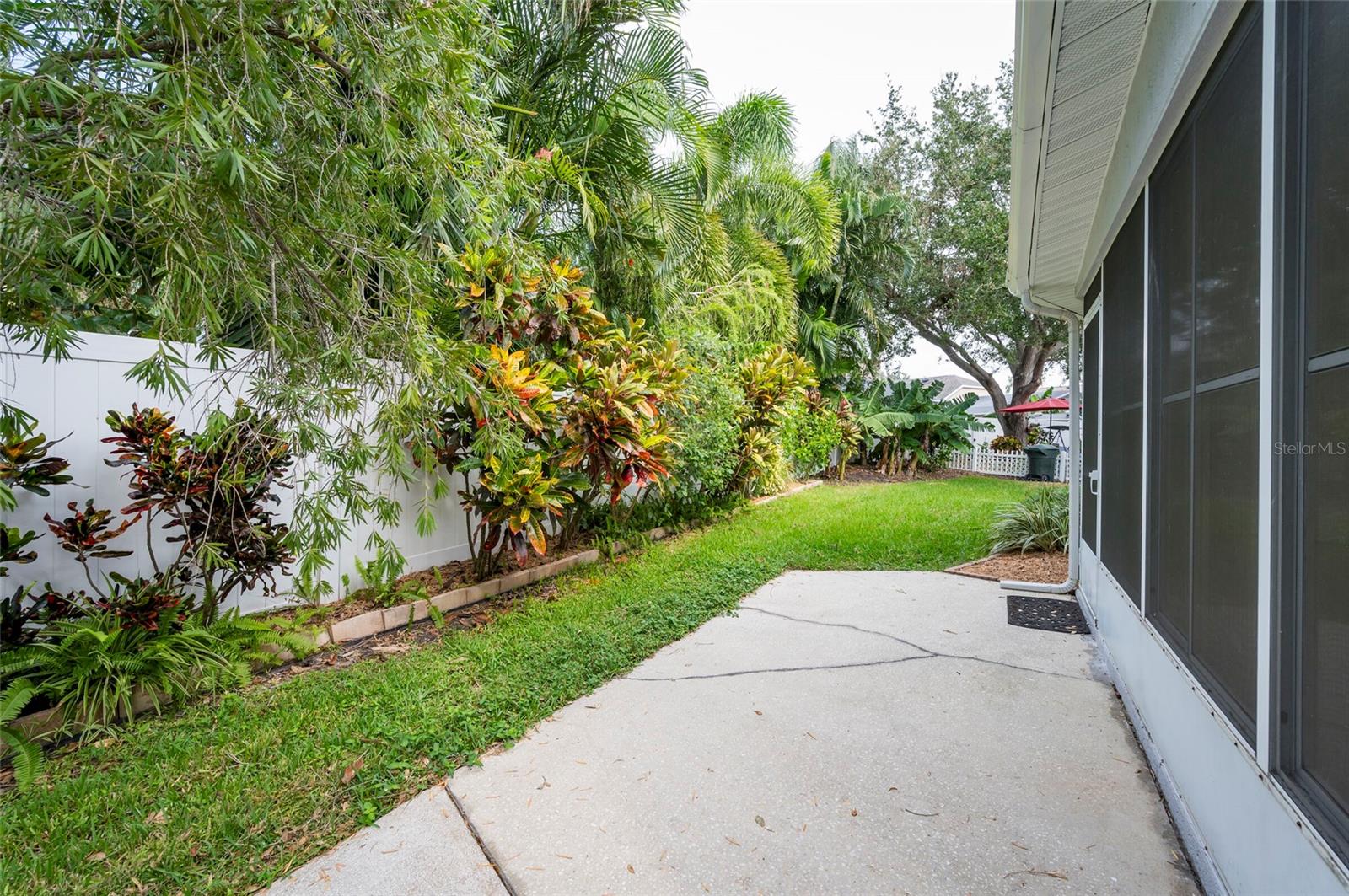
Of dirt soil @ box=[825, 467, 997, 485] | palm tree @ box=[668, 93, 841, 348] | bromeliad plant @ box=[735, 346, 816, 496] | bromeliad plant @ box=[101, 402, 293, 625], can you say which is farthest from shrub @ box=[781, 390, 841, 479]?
bromeliad plant @ box=[101, 402, 293, 625]

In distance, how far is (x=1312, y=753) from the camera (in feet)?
4.24

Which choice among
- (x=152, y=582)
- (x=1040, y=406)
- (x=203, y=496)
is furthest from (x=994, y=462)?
(x=152, y=582)

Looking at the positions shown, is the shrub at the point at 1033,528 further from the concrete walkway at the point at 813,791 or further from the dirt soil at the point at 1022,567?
the concrete walkway at the point at 813,791

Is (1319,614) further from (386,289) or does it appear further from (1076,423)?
(1076,423)

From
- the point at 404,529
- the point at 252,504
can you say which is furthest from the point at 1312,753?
the point at 404,529

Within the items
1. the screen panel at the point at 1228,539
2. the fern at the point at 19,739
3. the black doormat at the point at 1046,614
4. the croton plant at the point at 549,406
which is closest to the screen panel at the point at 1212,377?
the screen panel at the point at 1228,539

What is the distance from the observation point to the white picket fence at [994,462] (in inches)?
626

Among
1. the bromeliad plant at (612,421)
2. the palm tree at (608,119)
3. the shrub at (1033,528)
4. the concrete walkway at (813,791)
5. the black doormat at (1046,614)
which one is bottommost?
the concrete walkway at (813,791)

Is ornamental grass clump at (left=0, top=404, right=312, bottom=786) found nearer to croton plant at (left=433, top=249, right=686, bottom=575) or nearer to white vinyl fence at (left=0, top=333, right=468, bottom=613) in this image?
white vinyl fence at (left=0, top=333, right=468, bottom=613)

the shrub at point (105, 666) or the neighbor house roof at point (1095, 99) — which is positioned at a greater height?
the neighbor house roof at point (1095, 99)

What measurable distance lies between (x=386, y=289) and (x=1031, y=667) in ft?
12.6

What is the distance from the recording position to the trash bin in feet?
46.5

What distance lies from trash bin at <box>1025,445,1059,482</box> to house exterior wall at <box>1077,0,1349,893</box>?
12.6 m

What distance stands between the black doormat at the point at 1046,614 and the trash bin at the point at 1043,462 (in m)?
10.7
